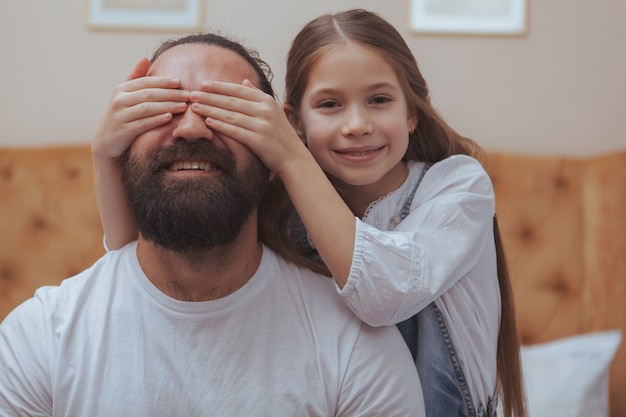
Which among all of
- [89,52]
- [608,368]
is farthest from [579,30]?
[89,52]

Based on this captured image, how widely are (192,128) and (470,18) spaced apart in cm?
161

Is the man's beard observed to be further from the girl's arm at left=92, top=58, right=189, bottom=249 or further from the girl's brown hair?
the girl's brown hair

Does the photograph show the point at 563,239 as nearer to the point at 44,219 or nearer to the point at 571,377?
the point at 571,377

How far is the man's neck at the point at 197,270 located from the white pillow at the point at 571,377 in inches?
44.3

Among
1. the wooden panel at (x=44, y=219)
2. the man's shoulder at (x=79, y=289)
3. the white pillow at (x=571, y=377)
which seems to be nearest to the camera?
the man's shoulder at (x=79, y=289)

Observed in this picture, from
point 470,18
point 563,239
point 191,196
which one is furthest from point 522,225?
point 191,196

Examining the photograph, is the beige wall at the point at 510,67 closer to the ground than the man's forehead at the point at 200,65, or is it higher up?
closer to the ground

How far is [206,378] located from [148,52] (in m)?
1.58

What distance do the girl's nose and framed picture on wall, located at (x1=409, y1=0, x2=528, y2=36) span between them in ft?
3.95

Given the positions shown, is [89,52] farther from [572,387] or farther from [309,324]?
[572,387]

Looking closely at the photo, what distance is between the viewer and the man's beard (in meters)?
1.13

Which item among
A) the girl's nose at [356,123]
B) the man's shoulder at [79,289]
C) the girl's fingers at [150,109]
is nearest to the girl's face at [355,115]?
the girl's nose at [356,123]

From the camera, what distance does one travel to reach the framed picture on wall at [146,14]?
247 cm

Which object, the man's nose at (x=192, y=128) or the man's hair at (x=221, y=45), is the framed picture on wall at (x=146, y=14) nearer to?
the man's hair at (x=221, y=45)
